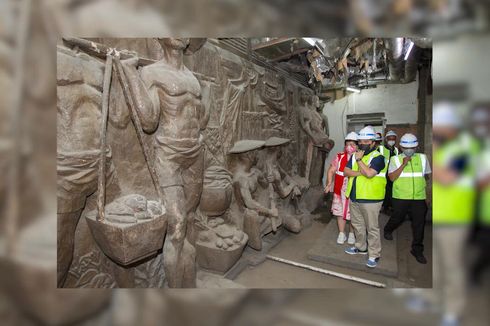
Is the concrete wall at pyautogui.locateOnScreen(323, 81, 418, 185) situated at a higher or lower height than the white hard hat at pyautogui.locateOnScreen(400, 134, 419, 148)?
higher

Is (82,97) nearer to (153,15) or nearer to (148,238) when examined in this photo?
(153,15)

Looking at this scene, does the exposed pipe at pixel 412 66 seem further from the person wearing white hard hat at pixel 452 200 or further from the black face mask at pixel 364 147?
the person wearing white hard hat at pixel 452 200

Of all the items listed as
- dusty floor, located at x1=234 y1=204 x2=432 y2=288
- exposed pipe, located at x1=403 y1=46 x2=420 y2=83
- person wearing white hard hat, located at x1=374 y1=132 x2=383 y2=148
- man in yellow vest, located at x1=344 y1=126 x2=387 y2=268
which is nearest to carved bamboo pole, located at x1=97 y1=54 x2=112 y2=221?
dusty floor, located at x1=234 y1=204 x2=432 y2=288

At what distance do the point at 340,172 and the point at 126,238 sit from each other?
2.33 m

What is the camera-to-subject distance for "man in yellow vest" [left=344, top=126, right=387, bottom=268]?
2795 mm

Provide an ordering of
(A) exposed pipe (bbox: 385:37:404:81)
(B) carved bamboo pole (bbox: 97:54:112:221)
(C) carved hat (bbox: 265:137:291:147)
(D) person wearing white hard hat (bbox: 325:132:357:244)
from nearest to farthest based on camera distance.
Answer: (B) carved bamboo pole (bbox: 97:54:112:221), (A) exposed pipe (bbox: 385:37:404:81), (D) person wearing white hard hat (bbox: 325:132:357:244), (C) carved hat (bbox: 265:137:291:147)

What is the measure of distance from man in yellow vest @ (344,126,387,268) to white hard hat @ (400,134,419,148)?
230 mm

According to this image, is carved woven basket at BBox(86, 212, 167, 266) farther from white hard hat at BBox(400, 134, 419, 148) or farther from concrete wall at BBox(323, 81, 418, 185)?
white hard hat at BBox(400, 134, 419, 148)

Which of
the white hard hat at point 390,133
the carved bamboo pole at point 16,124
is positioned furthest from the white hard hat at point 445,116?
the carved bamboo pole at point 16,124

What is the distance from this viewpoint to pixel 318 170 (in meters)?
3.87

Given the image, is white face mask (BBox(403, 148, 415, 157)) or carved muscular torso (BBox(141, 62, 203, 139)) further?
white face mask (BBox(403, 148, 415, 157))

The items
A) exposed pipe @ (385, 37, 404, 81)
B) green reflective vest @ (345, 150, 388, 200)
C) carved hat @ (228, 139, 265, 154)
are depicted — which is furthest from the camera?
carved hat @ (228, 139, 265, 154)

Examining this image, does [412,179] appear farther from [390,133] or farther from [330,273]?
[330,273]

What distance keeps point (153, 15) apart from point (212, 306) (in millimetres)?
2097
